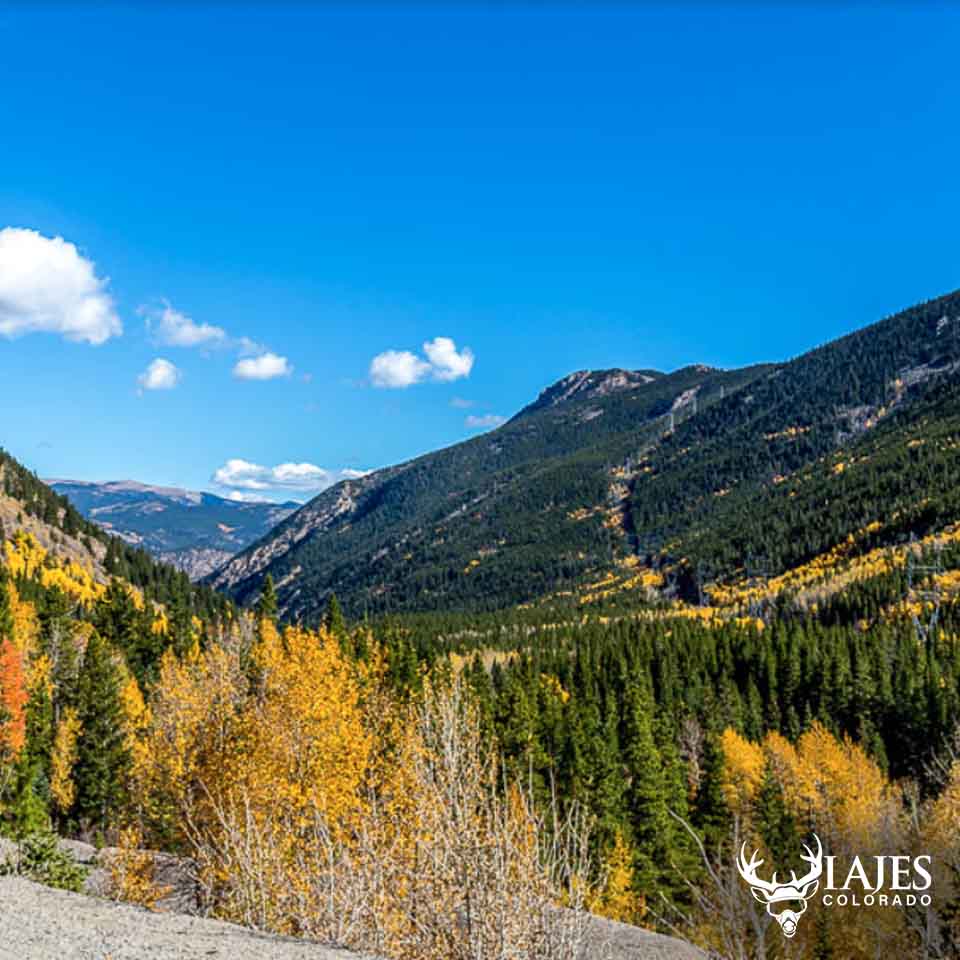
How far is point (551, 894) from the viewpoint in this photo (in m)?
13.8

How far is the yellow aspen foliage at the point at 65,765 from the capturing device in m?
53.9

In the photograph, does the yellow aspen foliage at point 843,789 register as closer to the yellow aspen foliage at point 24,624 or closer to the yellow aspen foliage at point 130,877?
the yellow aspen foliage at point 130,877

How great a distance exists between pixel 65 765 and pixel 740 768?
207 feet

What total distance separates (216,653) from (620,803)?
1230 inches

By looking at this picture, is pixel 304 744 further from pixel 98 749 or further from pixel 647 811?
pixel 647 811

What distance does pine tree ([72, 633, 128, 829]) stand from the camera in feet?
174

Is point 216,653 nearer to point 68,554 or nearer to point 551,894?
point 551,894

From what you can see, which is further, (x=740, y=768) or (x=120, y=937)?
(x=740, y=768)

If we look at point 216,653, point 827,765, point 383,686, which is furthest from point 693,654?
point 216,653

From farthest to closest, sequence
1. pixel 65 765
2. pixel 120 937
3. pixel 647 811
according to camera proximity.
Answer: pixel 647 811, pixel 65 765, pixel 120 937

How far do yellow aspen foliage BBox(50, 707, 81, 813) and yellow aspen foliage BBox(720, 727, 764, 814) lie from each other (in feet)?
161

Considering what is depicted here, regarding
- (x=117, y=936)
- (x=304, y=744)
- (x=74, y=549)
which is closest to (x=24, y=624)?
(x=304, y=744)

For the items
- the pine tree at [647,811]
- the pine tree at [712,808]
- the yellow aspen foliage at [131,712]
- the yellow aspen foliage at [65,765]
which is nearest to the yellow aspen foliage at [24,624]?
the yellow aspen foliage at [131,712]

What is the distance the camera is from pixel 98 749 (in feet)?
176
